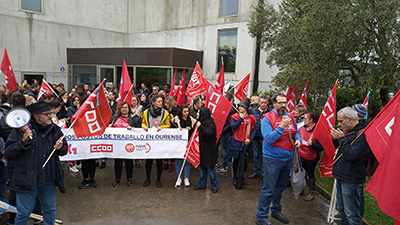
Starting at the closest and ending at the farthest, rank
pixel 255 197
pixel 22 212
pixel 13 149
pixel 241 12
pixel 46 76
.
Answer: pixel 13 149
pixel 22 212
pixel 255 197
pixel 241 12
pixel 46 76

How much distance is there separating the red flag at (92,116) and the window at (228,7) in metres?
13.3

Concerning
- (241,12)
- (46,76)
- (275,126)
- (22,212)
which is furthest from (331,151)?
(46,76)

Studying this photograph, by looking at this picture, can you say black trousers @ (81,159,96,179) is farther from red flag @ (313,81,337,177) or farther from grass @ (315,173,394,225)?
grass @ (315,173,394,225)

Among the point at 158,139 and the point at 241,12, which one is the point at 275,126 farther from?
the point at 241,12

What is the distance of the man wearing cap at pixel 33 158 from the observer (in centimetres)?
362

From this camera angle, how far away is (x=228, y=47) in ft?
56.3

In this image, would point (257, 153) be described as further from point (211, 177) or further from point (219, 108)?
point (219, 108)

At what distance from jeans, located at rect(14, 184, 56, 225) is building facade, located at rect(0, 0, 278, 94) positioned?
12.1m

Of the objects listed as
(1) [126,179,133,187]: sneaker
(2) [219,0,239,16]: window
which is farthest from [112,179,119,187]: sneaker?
(2) [219,0,239,16]: window

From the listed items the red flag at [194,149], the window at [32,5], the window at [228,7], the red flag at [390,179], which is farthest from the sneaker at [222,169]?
the window at [32,5]

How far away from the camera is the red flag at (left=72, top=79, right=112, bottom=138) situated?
16.3 ft

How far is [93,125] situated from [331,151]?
4332 mm

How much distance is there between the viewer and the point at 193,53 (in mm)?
17312

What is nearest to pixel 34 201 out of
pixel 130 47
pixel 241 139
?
pixel 241 139
